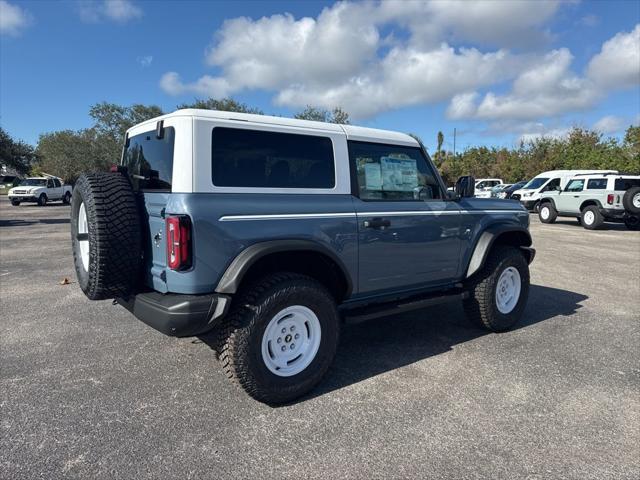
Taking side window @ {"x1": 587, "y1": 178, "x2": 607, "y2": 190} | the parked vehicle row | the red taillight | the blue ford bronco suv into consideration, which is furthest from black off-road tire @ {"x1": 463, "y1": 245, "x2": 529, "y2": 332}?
side window @ {"x1": 587, "y1": 178, "x2": 607, "y2": 190}

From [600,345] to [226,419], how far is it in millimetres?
3668

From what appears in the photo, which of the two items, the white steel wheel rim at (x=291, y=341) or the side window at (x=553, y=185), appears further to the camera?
the side window at (x=553, y=185)

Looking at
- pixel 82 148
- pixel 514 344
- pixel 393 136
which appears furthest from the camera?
pixel 82 148

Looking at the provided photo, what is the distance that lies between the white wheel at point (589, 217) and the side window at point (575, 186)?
3.25ft

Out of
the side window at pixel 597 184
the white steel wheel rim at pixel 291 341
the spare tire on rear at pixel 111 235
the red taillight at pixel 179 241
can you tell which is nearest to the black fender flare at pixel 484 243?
the white steel wheel rim at pixel 291 341

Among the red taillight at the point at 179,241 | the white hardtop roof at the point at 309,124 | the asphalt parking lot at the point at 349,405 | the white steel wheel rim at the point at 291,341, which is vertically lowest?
the asphalt parking lot at the point at 349,405

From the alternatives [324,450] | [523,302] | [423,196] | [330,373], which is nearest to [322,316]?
[330,373]

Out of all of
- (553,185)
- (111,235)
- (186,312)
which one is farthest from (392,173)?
(553,185)

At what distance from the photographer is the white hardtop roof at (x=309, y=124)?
297cm

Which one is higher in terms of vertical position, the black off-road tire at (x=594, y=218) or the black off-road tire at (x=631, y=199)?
the black off-road tire at (x=631, y=199)

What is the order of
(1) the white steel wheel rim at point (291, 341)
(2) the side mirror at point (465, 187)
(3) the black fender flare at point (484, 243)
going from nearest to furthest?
(1) the white steel wheel rim at point (291, 341) < (2) the side mirror at point (465, 187) < (3) the black fender flare at point (484, 243)

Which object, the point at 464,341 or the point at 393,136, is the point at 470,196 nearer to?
the point at 393,136

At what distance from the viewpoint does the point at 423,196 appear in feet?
13.5

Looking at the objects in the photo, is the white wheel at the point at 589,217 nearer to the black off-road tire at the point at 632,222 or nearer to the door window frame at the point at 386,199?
the black off-road tire at the point at 632,222
